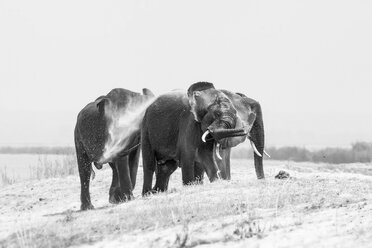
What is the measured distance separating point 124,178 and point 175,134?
1.54 metres

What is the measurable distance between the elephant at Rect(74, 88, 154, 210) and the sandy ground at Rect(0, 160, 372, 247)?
4082 millimetres

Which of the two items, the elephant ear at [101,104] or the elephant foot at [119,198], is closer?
the elephant foot at [119,198]

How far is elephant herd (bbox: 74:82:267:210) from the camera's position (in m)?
18.0

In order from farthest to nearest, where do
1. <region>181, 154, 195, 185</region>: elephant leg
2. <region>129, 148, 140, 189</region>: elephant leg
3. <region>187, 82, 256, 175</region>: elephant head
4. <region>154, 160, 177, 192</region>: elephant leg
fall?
1. <region>129, 148, 140, 189</region>: elephant leg
2. <region>154, 160, 177, 192</region>: elephant leg
3. <region>187, 82, 256, 175</region>: elephant head
4. <region>181, 154, 195, 185</region>: elephant leg

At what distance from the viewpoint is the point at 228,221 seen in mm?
12414

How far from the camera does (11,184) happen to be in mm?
30844

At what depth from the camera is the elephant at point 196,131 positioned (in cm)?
1786

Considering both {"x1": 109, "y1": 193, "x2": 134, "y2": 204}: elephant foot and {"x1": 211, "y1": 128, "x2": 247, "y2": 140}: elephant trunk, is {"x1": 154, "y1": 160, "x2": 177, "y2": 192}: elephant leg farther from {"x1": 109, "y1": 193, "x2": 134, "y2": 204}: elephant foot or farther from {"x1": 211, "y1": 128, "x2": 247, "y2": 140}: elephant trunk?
{"x1": 211, "y1": 128, "x2": 247, "y2": 140}: elephant trunk

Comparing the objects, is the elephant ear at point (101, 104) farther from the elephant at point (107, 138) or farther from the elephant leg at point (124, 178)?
the elephant leg at point (124, 178)

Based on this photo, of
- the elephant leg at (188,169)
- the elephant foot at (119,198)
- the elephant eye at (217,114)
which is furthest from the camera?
the elephant foot at (119,198)

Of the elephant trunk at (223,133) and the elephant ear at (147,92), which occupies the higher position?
the elephant ear at (147,92)

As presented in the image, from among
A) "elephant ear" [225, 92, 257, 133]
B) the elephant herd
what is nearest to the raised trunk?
the elephant herd

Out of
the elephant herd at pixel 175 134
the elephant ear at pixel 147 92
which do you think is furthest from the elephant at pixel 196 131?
the elephant ear at pixel 147 92

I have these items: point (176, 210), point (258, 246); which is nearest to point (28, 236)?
point (176, 210)
